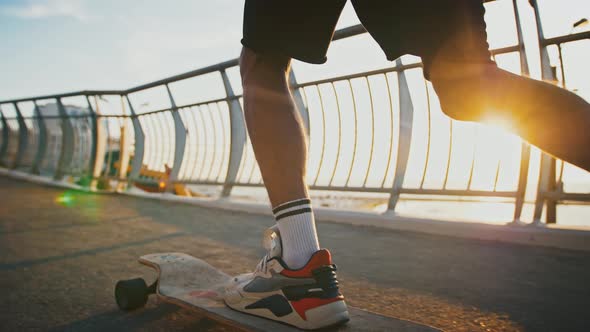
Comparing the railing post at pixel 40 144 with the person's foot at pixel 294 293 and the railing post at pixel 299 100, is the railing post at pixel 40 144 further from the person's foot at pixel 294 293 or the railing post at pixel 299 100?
the person's foot at pixel 294 293

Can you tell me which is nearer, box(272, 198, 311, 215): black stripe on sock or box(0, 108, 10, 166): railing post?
box(272, 198, 311, 215): black stripe on sock

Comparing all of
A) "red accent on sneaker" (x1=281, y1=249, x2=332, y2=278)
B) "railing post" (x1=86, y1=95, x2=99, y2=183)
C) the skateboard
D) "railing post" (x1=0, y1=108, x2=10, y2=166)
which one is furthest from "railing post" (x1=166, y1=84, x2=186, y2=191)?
"railing post" (x1=0, y1=108, x2=10, y2=166)

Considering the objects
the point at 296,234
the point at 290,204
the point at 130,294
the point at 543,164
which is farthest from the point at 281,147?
the point at 543,164

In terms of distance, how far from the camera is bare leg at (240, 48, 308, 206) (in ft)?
4.35

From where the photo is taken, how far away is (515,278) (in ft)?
6.75

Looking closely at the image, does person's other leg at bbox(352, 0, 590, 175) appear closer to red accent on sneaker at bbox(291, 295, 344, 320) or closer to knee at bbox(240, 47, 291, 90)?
knee at bbox(240, 47, 291, 90)

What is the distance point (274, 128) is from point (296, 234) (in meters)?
0.38

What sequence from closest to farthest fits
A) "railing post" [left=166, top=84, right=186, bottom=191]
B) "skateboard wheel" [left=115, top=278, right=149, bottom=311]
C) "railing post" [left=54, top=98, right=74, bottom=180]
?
"skateboard wheel" [left=115, top=278, right=149, bottom=311] < "railing post" [left=166, top=84, right=186, bottom=191] < "railing post" [left=54, top=98, right=74, bottom=180]

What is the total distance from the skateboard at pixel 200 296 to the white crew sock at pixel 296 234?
217 mm

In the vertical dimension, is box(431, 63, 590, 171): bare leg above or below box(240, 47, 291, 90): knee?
below

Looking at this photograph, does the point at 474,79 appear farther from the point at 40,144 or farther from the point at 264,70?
the point at 40,144

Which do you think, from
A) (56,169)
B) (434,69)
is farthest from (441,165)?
(56,169)

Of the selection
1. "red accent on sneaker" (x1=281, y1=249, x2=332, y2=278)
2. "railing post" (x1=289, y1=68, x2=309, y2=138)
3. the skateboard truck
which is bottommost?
the skateboard truck

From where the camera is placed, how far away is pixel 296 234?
4.27ft
